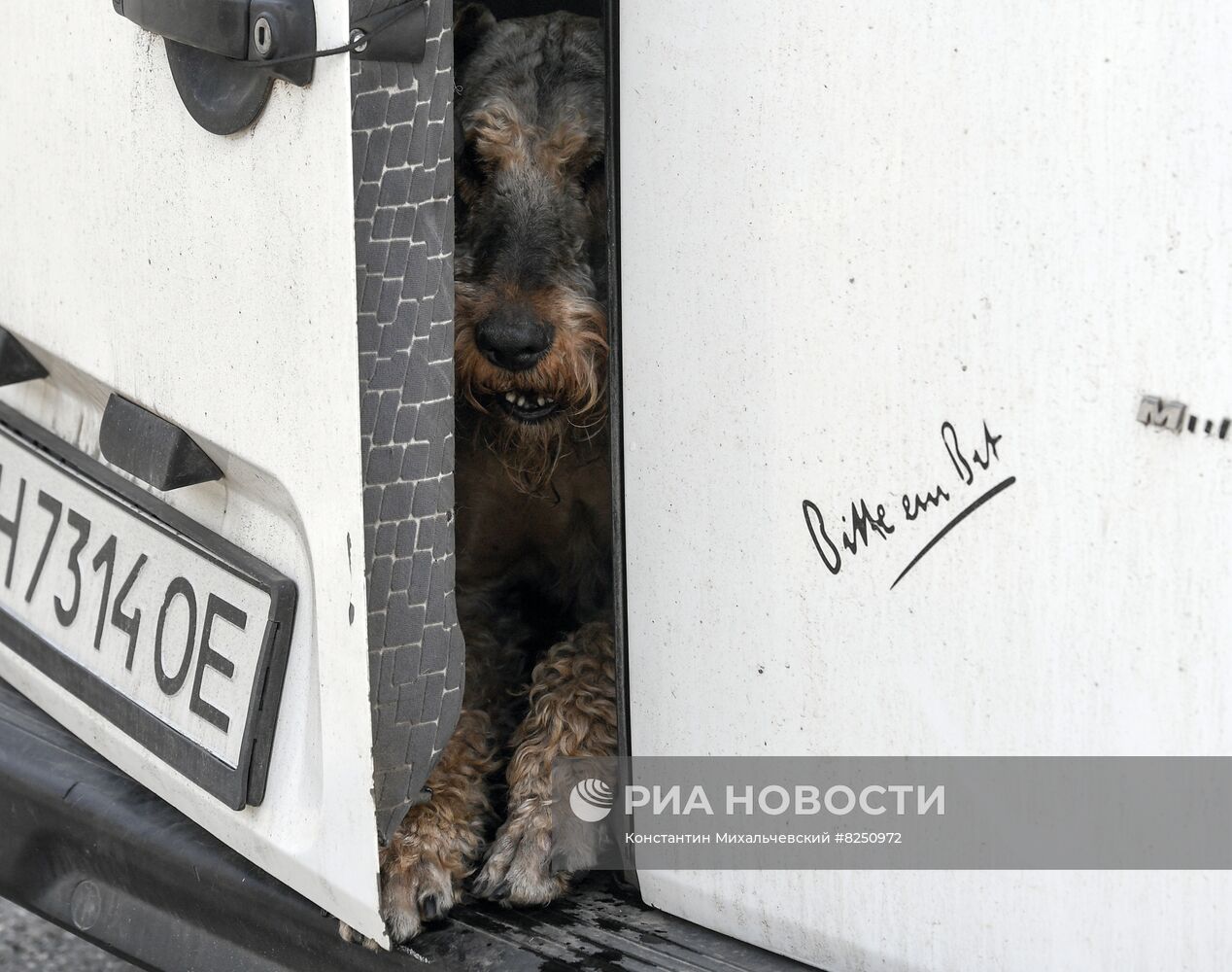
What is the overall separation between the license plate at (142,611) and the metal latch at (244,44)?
572 millimetres

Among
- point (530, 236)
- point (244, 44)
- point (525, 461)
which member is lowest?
point (525, 461)

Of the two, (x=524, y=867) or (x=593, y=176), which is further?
(x=593, y=176)

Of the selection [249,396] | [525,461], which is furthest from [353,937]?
[525,461]

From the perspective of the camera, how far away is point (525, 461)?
8.77 ft

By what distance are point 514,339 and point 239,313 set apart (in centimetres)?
73

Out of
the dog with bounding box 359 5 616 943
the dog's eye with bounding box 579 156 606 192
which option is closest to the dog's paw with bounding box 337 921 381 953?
the dog with bounding box 359 5 616 943

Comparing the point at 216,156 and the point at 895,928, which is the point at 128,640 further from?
the point at 895,928

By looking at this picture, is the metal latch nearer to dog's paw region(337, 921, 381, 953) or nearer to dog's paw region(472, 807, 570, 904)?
dog's paw region(337, 921, 381, 953)

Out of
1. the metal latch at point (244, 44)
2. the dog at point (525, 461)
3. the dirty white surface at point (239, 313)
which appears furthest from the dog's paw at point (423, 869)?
the metal latch at point (244, 44)

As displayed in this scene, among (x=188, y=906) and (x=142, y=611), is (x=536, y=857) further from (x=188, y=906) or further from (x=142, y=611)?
(x=142, y=611)

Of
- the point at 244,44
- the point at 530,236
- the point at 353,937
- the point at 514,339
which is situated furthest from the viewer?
the point at 530,236

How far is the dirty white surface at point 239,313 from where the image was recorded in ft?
5.33

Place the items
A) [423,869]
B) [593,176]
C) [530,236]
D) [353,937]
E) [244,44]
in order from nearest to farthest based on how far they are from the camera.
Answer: [244,44], [353,937], [423,869], [530,236], [593,176]

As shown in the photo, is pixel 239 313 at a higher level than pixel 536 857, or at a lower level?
higher
